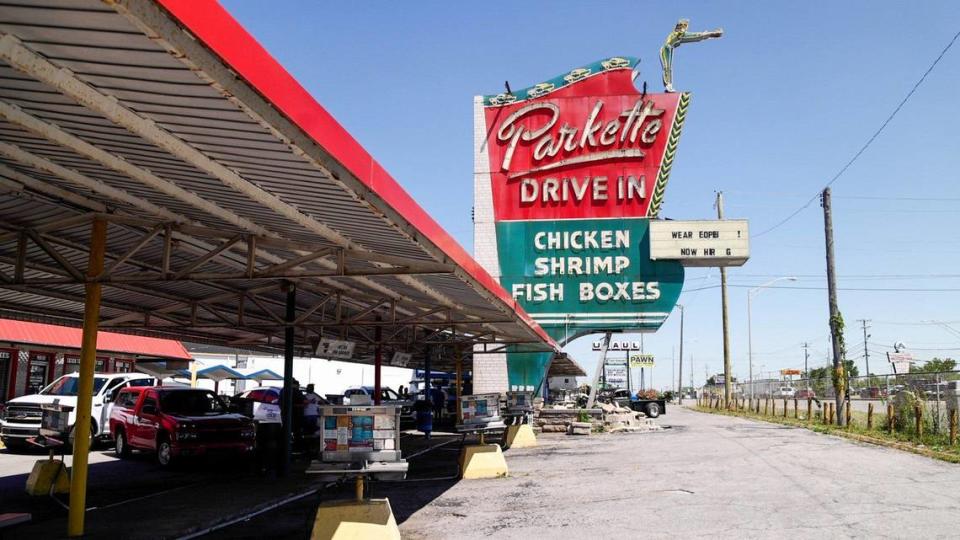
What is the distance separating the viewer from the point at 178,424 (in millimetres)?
17625

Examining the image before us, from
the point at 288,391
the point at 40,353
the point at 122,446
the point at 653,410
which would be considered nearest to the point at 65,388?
the point at 122,446

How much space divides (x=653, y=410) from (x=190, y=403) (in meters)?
33.0

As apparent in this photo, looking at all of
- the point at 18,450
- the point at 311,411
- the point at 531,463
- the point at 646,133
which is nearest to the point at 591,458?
the point at 531,463

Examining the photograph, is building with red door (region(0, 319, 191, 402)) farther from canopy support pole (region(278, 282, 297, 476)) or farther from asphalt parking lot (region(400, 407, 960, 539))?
asphalt parking lot (region(400, 407, 960, 539))

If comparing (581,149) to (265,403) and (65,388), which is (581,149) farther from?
(65,388)

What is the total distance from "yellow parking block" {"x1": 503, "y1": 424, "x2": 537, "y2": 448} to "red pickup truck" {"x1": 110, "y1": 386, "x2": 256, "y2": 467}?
26.8 ft

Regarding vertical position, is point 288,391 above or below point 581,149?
below

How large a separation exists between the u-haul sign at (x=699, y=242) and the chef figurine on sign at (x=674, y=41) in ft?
21.5

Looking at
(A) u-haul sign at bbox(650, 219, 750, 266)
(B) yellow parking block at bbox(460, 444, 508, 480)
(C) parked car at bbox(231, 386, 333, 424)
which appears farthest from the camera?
(A) u-haul sign at bbox(650, 219, 750, 266)

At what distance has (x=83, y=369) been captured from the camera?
1017 centimetres

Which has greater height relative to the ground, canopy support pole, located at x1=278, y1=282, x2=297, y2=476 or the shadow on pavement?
canopy support pole, located at x1=278, y1=282, x2=297, y2=476

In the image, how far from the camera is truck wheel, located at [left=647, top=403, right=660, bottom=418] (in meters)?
46.4

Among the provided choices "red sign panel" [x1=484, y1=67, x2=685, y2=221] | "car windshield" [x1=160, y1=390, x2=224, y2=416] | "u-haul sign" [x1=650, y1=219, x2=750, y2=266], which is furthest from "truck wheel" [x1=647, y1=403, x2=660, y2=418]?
"car windshield" [x1=160, y1=390, x2=224, y2=416]

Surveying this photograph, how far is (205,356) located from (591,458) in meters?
57.3
